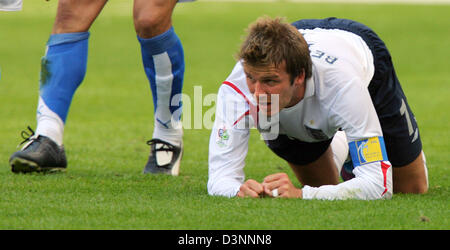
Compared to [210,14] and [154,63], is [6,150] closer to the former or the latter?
[154,63]

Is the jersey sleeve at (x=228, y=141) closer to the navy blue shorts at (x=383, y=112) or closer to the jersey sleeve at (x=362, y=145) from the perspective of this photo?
the jersey sleeve at (x=362, y=145)

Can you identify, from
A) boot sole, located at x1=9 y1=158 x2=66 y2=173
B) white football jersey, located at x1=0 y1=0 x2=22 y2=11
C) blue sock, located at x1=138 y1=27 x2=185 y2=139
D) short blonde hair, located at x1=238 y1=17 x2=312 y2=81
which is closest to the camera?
short blonde hair, located at x1=238 y1=17 x2=312 y2=81

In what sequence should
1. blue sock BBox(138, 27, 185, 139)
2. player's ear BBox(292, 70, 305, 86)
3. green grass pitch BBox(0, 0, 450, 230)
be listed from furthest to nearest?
blue sock BBox(138, 27, 185, 139) → player's ear BBox(292, 70, 305, 86) → green grass pitch BBox(0, 0, 450, 230)

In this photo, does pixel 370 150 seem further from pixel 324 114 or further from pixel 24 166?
pixel 24 166

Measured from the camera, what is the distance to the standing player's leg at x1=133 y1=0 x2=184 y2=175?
5285 millimetres

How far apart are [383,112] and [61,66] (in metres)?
2.09

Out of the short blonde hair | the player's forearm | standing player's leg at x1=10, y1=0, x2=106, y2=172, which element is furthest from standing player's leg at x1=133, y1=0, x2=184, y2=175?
the player's forearm

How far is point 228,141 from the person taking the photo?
4273mm

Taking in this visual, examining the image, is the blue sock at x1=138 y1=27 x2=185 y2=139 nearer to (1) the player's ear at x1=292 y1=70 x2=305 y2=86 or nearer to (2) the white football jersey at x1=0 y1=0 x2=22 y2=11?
(2) the white football jersey at x1=0 y1=0 x2=22 y2=11

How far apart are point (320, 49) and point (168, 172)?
178cm

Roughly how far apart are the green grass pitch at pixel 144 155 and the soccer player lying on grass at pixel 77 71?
134mm

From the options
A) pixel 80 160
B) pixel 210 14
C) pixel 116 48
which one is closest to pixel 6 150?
pixel 80 160

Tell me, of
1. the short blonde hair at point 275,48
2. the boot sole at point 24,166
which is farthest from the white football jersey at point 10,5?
the short blonde hair at point 275,48

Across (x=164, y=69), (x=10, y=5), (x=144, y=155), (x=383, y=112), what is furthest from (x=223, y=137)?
(x=144, y=155)
